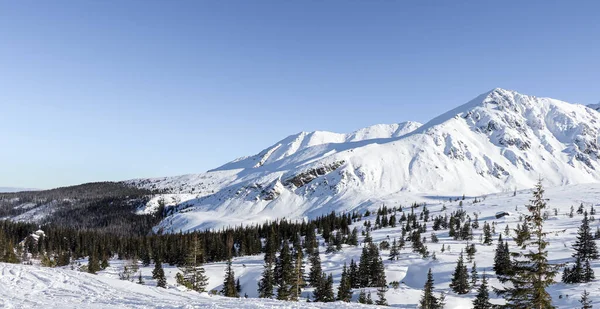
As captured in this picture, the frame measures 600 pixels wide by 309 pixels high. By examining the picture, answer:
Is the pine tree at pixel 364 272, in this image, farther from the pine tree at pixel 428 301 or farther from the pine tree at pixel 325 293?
the pine tree at pixel 428 301

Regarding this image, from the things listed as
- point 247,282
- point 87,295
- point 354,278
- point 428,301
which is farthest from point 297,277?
point 247,282

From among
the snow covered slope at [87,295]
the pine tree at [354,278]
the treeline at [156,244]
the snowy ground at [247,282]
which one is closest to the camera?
the snow covered slope at [87,295]

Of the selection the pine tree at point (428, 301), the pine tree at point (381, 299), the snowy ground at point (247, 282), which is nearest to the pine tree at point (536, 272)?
the snowy ground at point (247, 282)

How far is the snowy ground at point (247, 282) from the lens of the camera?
2900 centimetres

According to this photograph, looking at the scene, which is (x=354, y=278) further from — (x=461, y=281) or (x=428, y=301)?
(x=428, y=301)

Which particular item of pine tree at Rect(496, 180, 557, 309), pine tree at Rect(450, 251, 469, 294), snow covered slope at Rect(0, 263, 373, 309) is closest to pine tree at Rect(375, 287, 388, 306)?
pine tree at Rect(450, 251, 469, 294)

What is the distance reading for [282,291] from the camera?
60938 mm

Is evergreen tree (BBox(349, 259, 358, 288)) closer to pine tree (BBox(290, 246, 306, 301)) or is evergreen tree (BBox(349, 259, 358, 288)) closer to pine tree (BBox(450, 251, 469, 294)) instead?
pine tree (BBox(450, 251, 469, 294))

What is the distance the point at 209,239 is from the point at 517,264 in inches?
5080

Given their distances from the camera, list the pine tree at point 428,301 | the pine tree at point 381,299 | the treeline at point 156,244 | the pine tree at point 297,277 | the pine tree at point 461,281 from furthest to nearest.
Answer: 1. the treeline at point 156,244
2. the pine tree at point 461,281
3. the pine tree at point 381,299
4. the pine tree at point 428,301
5. the pine tree at point 297,277

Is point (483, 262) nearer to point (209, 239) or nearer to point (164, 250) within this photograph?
point (209, 239)

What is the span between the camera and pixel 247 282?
105125 mm

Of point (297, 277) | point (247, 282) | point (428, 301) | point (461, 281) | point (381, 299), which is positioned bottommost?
point (247, 282)

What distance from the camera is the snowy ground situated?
95.1 ft
